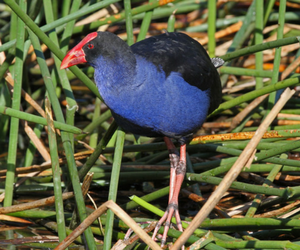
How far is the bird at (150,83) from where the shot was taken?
7.02ft

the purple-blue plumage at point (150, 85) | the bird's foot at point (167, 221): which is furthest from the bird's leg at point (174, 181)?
the purple-blue plumage at point (150, 85)

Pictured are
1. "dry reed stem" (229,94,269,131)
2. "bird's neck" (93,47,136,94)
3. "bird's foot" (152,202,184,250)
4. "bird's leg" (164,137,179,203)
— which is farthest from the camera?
"dry reed stem" (229,94,269,131)

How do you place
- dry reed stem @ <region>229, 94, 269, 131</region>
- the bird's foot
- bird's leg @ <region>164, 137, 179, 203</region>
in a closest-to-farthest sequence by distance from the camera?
the bird's foot
bird's leg @ <region>164, 137, 179, 203</region>
dry reed stem @ <region>229, 94, 269, 131</region>

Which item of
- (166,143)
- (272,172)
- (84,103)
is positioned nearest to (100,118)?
(166,143)

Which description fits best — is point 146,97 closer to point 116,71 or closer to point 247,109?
point 116,71

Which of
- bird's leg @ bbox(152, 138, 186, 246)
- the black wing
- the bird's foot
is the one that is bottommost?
the bird's foot

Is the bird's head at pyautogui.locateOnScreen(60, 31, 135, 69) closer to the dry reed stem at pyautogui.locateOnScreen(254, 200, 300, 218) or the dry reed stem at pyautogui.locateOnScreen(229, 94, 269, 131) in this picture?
the dry reed stem at pyautogui.locateOnScreen(254, 200, 300, 218)

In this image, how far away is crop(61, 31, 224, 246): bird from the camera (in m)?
2.14

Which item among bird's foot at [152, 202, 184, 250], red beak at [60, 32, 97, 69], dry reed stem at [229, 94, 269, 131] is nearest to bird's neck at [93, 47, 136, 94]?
red beak at [60, 32, 97, 69]

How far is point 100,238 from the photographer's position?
251 cm

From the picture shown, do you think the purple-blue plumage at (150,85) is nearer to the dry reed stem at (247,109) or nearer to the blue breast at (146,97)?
the blue breast at (146,97)

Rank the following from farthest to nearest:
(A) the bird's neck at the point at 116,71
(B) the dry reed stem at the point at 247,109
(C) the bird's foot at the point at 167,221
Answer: (B) the dry reed stem at the point at 247,109
(C) the bird's foot at the point at 167,221
(A) the bird's neck at the point at 116,71

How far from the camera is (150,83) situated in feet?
7.13

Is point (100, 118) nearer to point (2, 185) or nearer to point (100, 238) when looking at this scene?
point (2, 185)
